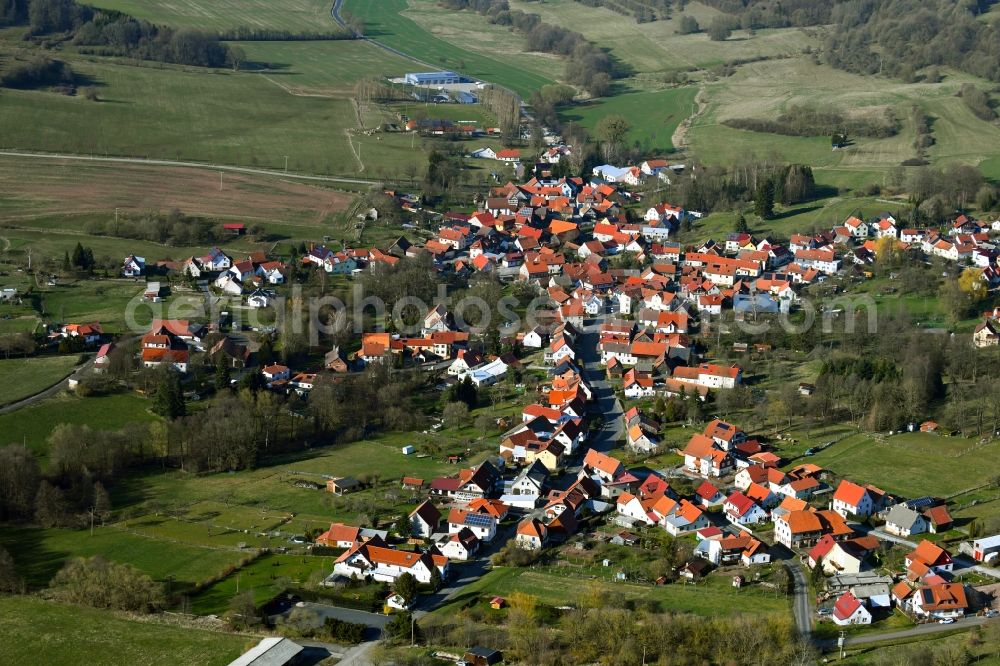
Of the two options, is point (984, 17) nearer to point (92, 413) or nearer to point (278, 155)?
point (278, 155)

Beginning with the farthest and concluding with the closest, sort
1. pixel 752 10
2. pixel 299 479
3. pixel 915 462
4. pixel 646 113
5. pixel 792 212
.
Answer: pixel 752 10 → pixel 646 113 → pixel 792 212 → pixel 915 462 → pixel 299 479

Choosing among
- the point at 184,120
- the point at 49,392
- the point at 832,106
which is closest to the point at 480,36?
the point at 832,106

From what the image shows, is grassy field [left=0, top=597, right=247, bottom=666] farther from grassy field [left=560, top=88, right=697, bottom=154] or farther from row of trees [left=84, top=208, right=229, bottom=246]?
grassy field [left=560, top=88, right=697, bottom=154]

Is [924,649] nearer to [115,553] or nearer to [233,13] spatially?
[115,553]

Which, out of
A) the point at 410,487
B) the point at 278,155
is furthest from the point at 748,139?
the point at 410,487

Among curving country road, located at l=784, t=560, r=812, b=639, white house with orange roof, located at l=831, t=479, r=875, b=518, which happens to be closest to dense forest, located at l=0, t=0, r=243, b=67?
white house with orange roof, located at l=831, t=479, r=875, b=518

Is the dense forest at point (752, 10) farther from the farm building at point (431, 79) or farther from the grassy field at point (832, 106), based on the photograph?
the farm building at point (431, 79)
